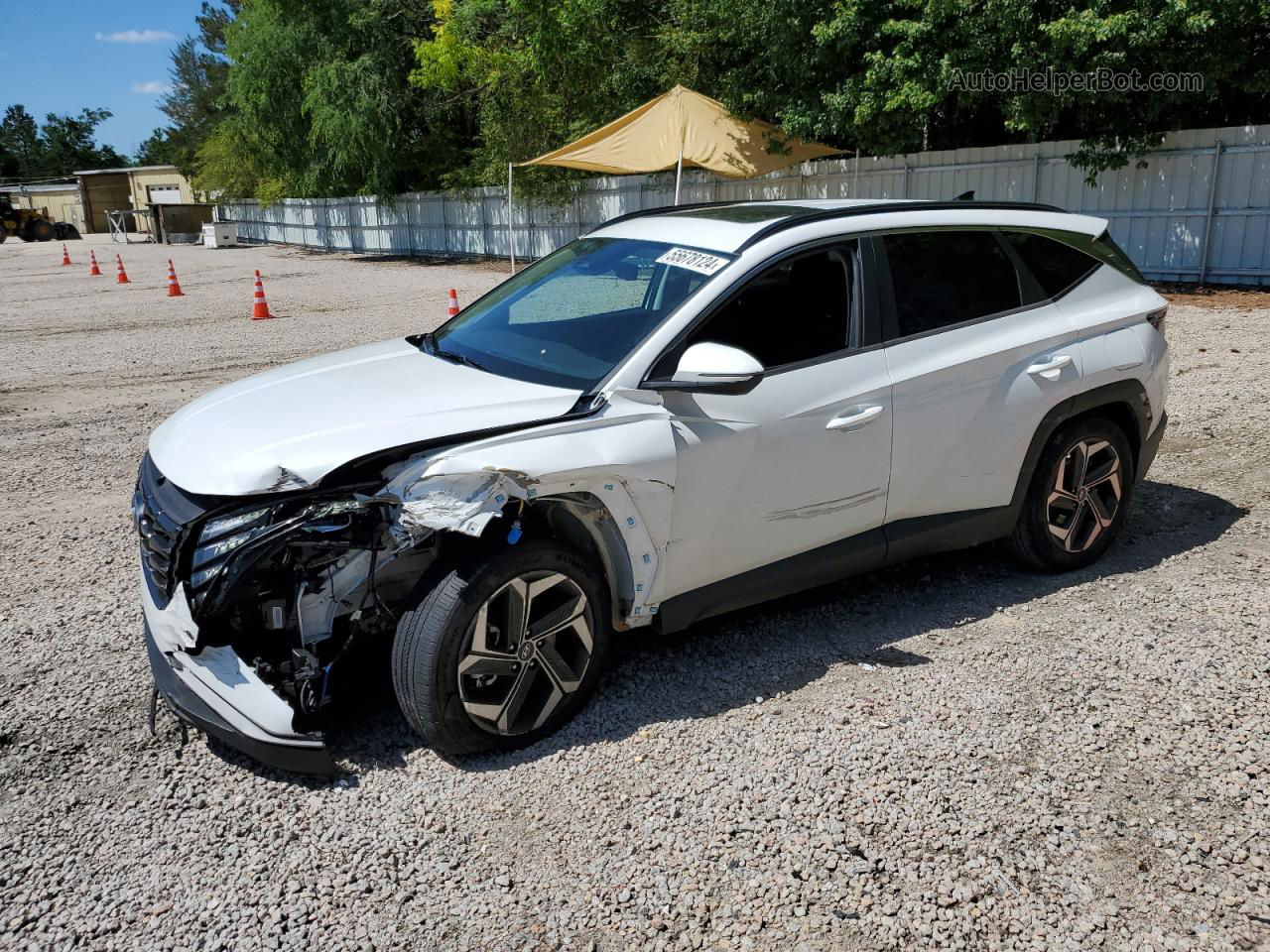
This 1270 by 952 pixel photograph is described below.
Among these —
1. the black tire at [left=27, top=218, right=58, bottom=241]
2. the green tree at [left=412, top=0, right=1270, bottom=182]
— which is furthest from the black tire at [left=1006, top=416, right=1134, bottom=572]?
the black tire at [left=27, top=218, right=58, bottom=241]

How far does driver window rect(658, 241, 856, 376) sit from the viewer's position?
12.0 feet

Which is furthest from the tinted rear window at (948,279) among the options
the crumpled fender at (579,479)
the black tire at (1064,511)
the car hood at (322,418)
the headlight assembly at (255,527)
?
the headlight assembly at (255,527)

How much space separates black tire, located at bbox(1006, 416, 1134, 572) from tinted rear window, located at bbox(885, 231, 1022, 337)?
0.71 meters

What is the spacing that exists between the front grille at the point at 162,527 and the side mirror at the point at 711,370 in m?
1.59

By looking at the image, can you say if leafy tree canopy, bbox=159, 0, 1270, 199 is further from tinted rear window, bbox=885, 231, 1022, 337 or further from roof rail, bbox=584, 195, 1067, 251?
tinted rear window, bbox=885, 231, 1022, 337

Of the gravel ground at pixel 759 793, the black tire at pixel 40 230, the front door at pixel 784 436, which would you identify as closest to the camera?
the gravel ground at pixel 759 793

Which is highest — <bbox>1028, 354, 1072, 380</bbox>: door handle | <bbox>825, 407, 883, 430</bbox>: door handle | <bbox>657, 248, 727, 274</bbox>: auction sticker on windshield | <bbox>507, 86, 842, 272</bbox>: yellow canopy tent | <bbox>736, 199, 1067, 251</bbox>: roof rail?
<bbox>507, 86, 842, 272</bbox>: yellow canopy tent

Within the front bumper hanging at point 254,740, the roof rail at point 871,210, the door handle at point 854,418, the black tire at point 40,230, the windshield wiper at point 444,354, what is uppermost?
the black tire at point 40,230

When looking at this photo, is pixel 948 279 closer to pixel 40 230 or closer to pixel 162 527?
pixel 162 527

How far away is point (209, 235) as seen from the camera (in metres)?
41.5

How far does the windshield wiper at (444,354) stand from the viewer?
3.85m

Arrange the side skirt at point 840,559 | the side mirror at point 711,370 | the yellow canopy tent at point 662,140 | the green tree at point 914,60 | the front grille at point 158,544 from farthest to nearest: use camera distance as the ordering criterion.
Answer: the yellow canopy tent at point 662,140 → the green tree at point 914,60 → the side skirt at point 840,559 → the side mirror at point 711,370 → the front grille at point 158,544

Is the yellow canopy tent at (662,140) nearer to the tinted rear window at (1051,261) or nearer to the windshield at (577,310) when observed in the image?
the tinted rear window at (1051,261)

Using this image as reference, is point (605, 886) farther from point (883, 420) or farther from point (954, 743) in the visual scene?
point (883, 420)
